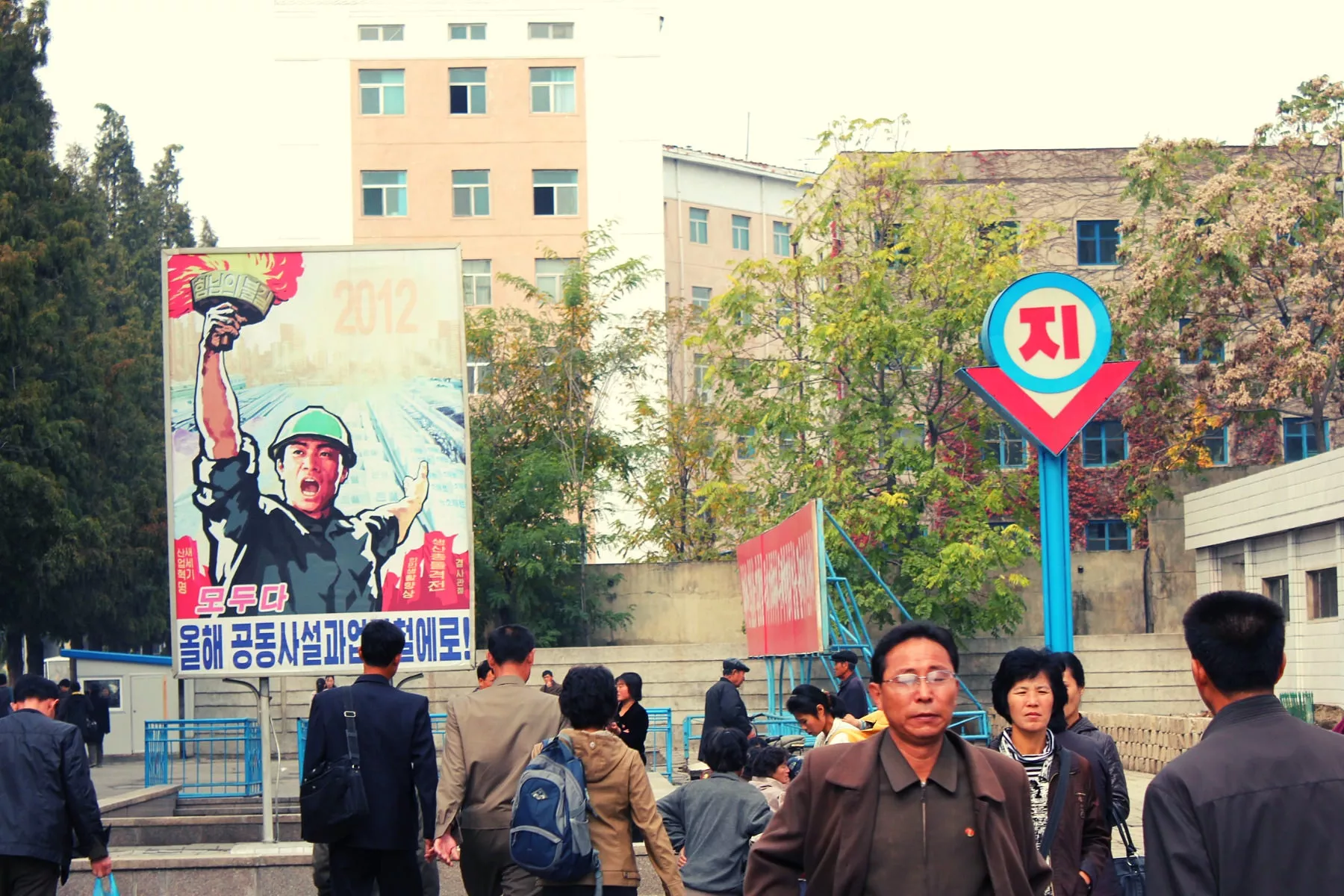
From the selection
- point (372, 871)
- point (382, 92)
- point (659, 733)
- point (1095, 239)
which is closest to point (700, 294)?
point (382, 92)

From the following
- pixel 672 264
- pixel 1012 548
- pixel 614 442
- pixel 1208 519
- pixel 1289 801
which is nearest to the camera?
pixel 1289 801

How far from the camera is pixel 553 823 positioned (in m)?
6.55

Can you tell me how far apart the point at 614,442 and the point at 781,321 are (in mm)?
9498

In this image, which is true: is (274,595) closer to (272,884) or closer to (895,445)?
(272,884)

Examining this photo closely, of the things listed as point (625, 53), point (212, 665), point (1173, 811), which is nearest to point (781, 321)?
point (212, 665)

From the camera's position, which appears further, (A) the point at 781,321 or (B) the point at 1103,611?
(B) the point at 1103,611

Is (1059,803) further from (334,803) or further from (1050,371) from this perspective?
(334,803)

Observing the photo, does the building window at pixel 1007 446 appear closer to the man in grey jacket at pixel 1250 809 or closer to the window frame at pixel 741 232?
the window frame at pixel 741 232

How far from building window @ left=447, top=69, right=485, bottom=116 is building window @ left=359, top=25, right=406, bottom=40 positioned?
1838mm

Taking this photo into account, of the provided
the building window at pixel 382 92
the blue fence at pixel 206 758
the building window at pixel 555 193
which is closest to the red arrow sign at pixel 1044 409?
the blue fence at pixel 206 758

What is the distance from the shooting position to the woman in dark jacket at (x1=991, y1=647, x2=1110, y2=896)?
587 cm

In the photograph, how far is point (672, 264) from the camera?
5812 cm

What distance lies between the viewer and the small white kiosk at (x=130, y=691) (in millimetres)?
35000

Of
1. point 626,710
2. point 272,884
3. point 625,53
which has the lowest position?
point 272,884
